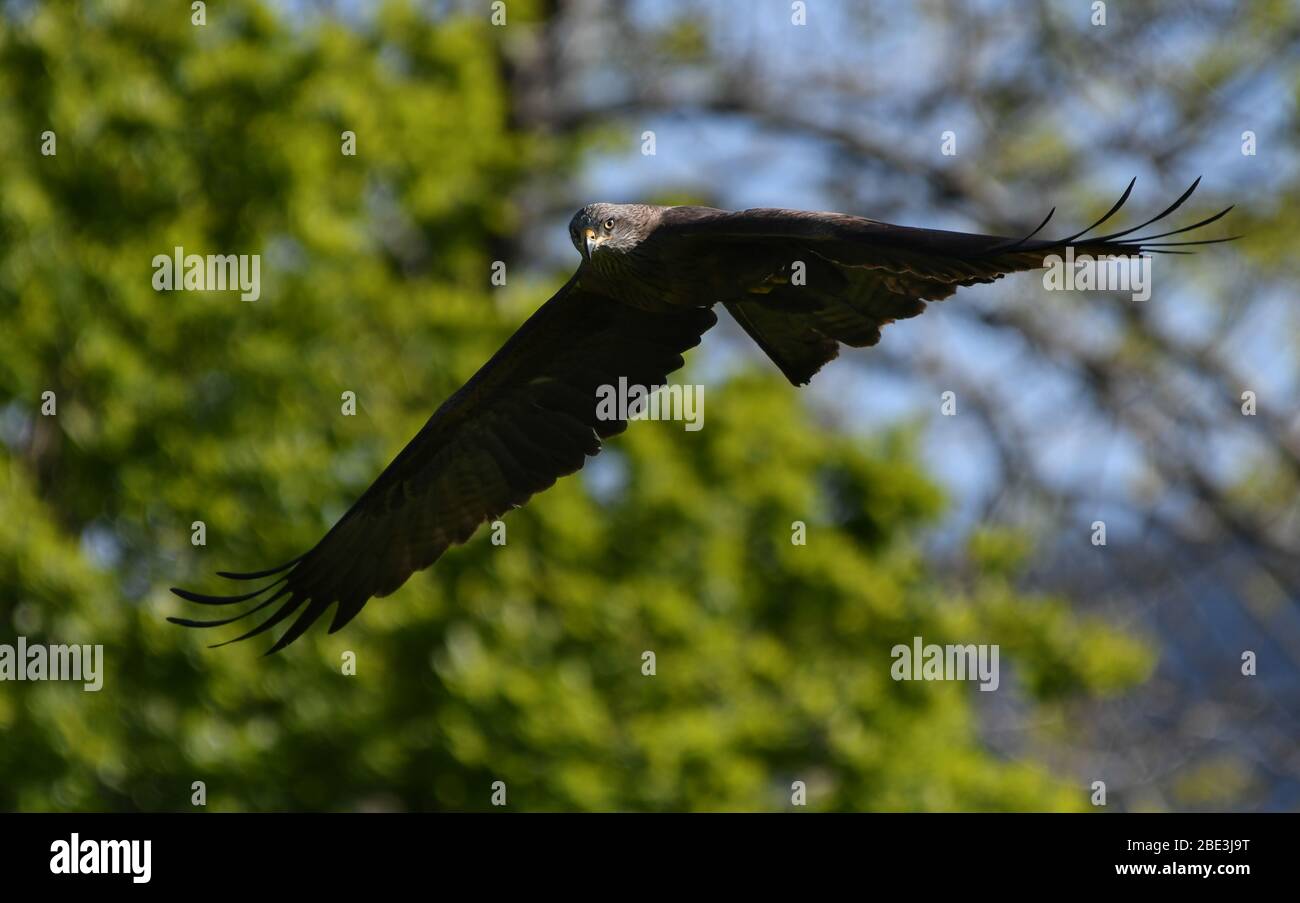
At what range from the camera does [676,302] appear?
6840 mm

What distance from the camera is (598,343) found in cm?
756

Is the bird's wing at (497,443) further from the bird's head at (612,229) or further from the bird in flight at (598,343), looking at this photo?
the bird's head at (612,229)

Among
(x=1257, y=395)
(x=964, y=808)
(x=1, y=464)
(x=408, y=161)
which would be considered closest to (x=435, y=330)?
(x=408, y=161)

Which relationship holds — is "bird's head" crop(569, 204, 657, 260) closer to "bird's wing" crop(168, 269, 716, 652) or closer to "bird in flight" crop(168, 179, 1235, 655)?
"bird in flight" crop(168, 179, 1235, 655)

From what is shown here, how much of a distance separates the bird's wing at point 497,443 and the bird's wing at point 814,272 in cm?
57

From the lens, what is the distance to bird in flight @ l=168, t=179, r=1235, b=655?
21.1 feet

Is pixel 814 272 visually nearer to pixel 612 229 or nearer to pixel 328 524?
pixel 612 229

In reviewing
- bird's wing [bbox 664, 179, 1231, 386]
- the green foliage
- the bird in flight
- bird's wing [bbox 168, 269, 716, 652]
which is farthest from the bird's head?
the green foliage

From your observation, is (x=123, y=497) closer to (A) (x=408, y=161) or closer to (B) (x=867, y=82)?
(A) (x=408, y=161)

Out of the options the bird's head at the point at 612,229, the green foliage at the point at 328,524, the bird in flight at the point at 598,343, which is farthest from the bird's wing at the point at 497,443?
the green foliage at the point at 328,524

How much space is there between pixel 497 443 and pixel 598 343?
1.85 ft

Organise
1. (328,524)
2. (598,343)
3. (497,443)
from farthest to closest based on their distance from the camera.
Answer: (328,524) → (497,443) → (598,343)

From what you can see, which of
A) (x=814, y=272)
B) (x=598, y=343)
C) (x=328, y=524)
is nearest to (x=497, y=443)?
(x=598, y=343)
